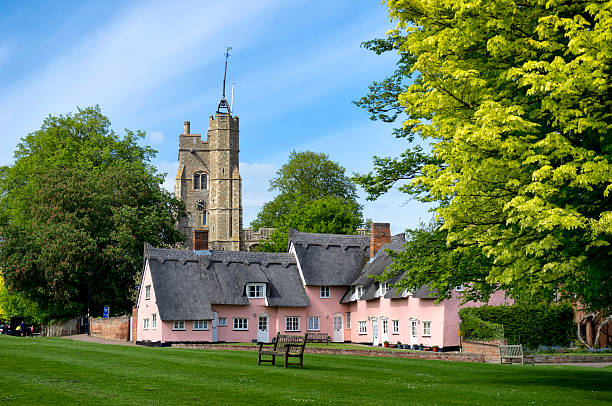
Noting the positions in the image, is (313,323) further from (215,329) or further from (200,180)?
(200,180)

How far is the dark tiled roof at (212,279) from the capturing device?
2046 inches

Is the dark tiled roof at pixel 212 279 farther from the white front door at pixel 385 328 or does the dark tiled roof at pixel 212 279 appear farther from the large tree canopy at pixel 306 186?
the large tree canopy at pixel 306 186

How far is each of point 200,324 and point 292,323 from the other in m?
8.39

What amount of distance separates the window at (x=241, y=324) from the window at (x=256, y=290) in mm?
2023

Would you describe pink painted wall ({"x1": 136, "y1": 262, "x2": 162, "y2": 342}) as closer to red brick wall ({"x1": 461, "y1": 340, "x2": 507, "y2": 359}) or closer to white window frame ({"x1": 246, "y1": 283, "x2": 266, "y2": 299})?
white window frame ({"x1": 246, "y1": 283, "x2": 266, "y2": 299})

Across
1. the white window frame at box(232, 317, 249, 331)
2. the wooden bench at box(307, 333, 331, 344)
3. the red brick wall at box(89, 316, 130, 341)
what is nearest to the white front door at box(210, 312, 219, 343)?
the white window frame at box(232, 317, 249, 331)

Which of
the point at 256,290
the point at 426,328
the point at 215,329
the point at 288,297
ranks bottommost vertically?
the point at 215,329

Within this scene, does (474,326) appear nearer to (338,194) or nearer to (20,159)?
(20,159)

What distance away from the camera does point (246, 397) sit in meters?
14.6

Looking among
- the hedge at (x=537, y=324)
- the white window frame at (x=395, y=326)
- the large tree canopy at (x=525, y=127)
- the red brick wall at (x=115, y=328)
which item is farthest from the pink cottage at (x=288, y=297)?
the large tree canopy at (x=525, y=127)

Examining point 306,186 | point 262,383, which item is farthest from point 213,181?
point 262,383

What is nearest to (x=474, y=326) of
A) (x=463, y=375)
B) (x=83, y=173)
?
(x=463, y=375)

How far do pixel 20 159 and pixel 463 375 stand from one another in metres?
53.8

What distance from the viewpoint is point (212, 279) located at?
5519cm
